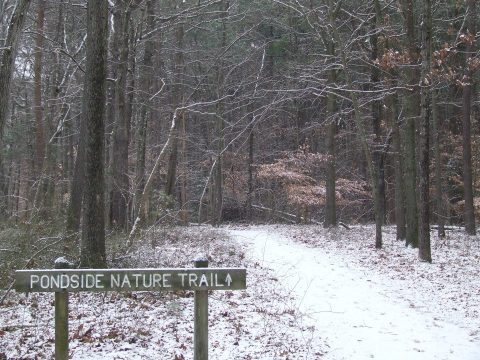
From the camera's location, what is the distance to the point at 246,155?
114 feet

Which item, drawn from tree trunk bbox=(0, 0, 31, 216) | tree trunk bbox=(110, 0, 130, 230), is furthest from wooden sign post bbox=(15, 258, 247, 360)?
tree trunk bbox=(110, 0, 130, 230)

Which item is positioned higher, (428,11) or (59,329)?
(428,11)

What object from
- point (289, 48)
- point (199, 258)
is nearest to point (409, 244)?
point (199, 258)

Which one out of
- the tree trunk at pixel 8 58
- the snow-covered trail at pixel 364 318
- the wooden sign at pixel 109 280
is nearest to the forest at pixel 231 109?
the tree trunk at pixel 8 58

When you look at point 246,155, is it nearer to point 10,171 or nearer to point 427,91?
point 10,171

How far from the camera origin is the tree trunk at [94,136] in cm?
842

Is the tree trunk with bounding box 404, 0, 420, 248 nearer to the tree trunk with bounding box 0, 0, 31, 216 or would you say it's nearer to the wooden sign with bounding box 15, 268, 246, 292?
the tree trunk with bounding box 0, 0, 31, 216

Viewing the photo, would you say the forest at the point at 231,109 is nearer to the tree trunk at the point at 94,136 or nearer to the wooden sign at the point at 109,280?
the tree trunk at the point at 94,136

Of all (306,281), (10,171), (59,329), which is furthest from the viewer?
(10,171)

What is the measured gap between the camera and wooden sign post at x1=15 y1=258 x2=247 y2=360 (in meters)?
4.99

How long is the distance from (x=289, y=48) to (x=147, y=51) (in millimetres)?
17702

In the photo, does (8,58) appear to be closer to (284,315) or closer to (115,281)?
(115,281)

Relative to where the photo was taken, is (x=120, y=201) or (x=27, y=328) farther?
(x=120, y=201)

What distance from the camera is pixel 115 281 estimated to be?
4992 mm
